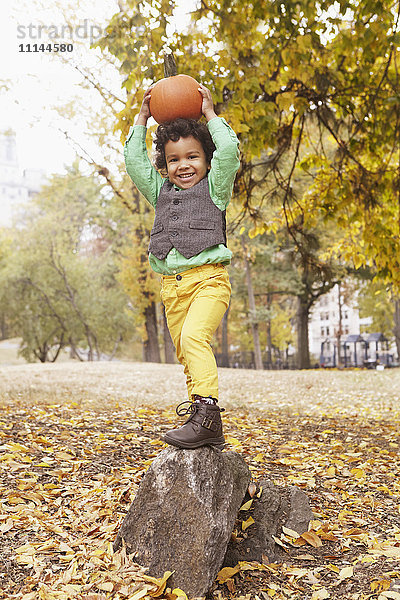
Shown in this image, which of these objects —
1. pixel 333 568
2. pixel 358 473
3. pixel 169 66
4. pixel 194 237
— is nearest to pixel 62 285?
pixel 358 473

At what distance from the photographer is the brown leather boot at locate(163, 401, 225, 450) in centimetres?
290

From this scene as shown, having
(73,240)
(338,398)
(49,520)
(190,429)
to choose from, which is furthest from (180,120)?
(73,240)

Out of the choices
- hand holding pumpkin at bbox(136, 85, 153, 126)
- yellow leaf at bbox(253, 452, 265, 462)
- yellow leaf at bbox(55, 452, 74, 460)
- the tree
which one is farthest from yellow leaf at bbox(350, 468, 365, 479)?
the tree

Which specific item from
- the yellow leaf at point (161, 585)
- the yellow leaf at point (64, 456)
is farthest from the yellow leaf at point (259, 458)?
the yellow leaf at point (161, 585)

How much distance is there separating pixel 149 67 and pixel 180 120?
2.04 m

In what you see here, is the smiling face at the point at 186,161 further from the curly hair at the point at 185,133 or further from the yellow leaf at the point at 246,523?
the yellow leaf at the point at 246,523

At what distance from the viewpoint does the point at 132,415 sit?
6.46 meters

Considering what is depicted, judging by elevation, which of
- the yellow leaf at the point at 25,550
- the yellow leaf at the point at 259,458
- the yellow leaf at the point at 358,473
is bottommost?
the yellow leaf at the point at 25,550

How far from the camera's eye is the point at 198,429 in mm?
2932

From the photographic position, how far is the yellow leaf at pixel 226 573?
116 inches

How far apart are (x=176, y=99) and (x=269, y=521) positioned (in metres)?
2.62

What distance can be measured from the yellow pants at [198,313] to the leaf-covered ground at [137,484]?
3.44ft

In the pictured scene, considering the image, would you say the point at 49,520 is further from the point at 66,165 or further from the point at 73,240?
the point at 66,165

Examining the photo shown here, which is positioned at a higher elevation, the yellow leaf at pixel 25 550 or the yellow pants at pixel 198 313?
the yellow pants at pixel 198 313
